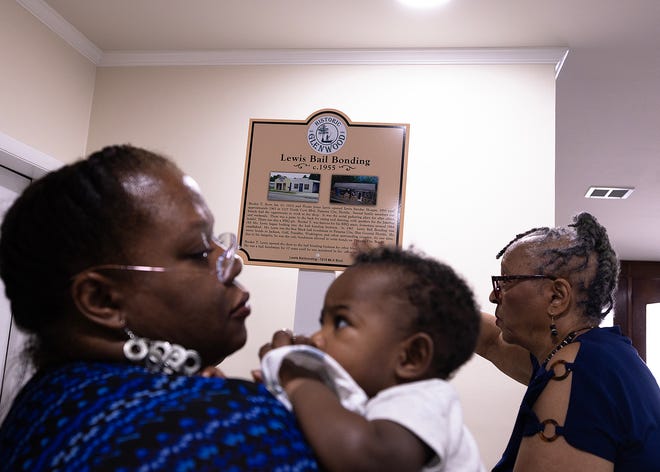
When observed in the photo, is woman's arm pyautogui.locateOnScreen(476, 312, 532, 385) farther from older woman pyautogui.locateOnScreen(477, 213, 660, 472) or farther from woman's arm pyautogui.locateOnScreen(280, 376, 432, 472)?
woman's arm pyautogui.locateOnScreen(280, 376, 432, 472)

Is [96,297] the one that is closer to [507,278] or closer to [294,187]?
[507,278]

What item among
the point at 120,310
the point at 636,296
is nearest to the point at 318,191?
the point at 120,310

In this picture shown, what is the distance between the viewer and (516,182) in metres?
3.15

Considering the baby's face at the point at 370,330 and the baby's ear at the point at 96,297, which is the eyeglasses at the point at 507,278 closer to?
the baby's face at the point at 370,330

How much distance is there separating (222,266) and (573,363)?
1218 millimetres

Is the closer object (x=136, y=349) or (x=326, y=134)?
(x=136, y=349)

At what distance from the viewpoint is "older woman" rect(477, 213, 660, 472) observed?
172cm

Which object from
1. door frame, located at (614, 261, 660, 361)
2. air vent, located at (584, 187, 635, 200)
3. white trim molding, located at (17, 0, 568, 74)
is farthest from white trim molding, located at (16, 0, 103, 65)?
door frame, located at (614, 261, 660, 361)

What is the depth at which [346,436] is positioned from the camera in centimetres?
80

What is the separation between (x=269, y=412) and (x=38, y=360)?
416 millimetres

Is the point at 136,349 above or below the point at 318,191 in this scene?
below

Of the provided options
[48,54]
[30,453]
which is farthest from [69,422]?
[48,54]

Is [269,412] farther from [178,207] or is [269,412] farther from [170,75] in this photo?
Answer: [170,75]

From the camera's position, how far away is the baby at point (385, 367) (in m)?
0.83
